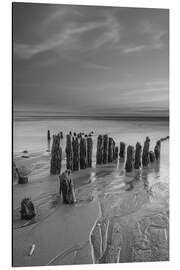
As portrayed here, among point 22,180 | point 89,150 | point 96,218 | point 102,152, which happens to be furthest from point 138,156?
point 22,180

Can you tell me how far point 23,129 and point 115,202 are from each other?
2.90 ft

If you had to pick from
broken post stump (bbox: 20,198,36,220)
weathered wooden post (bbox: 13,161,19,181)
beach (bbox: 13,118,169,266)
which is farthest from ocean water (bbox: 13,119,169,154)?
broken post stump (bbox: 20,198,36,220)

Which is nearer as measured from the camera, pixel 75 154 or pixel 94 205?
pixel 94 205

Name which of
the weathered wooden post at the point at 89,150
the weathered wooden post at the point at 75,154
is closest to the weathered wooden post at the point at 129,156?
the weathered wooden post at the point at 89,150

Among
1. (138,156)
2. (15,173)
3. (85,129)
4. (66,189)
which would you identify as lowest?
(66,189)

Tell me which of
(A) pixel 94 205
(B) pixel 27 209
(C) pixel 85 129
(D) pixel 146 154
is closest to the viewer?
(B) pixel 27 209

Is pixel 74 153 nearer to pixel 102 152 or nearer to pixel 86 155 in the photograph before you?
pixel 86 155

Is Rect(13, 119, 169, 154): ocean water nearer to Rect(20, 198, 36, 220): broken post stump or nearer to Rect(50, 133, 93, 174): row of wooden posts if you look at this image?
Rect(50, 133, 93, 174): row of wooden posts

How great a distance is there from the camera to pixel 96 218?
11.1 ft

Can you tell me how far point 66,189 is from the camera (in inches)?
136

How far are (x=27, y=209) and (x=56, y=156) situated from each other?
0.46 metres

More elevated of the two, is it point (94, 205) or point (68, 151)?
point (68, 151)

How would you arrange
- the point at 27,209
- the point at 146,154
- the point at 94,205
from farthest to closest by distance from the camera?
1. the point at 146,154
2. the point at 94,205
3. the point at 27,209
